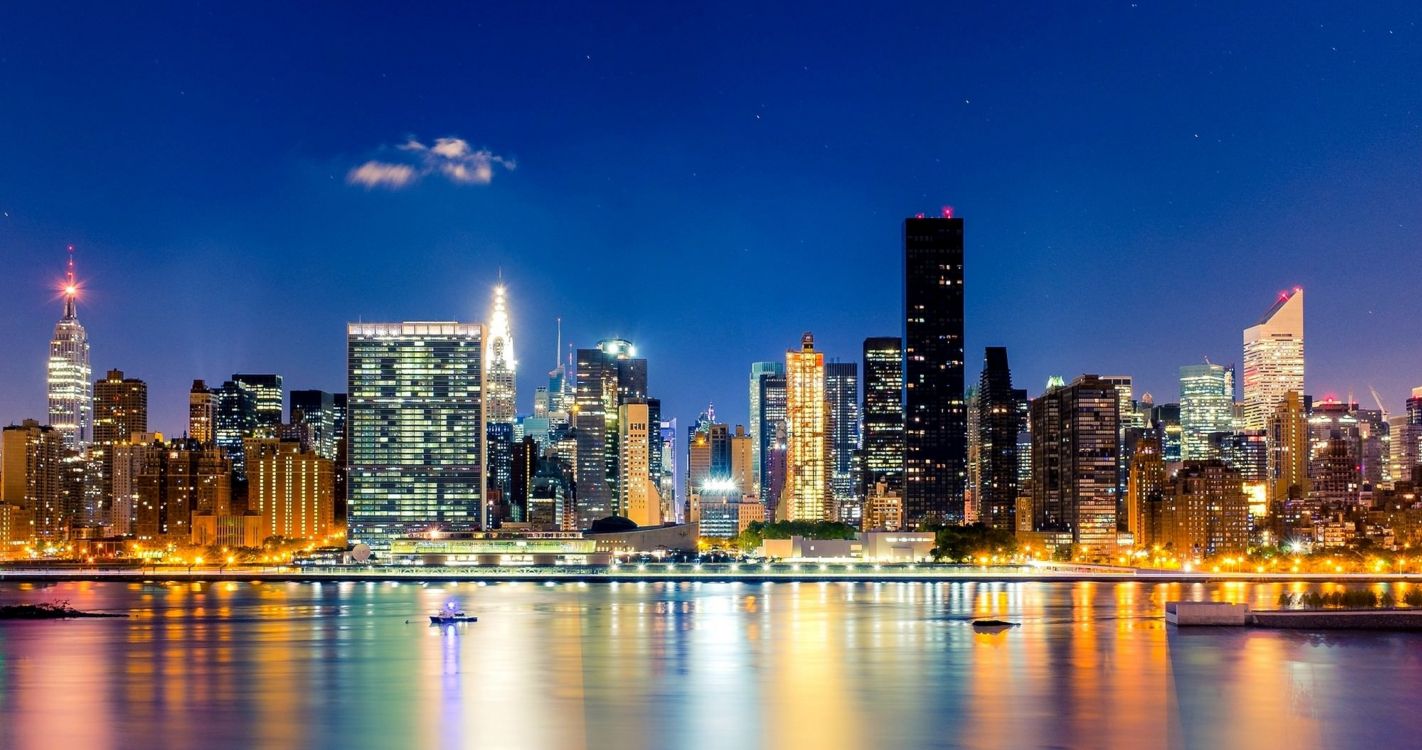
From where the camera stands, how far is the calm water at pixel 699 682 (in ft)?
161

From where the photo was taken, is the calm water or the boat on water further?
the boat on water

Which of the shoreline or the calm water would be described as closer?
the calm water

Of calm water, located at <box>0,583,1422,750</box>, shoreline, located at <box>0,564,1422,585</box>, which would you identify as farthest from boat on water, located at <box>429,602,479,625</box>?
shoreline, located at <box>0,564,1422,585</box>

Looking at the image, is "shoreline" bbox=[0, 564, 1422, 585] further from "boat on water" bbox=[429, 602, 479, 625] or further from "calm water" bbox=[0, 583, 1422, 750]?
"boat on water" bbox=[429, 602, 479, 625]

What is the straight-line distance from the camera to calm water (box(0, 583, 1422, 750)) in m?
49.2

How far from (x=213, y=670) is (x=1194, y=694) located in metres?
40.2

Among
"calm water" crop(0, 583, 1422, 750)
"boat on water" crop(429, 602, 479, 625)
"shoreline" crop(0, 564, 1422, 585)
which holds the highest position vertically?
"calm water" crop(0, 583, 1422, 750)

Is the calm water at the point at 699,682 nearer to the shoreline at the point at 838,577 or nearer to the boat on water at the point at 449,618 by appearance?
the boat on water at the point at 449,618

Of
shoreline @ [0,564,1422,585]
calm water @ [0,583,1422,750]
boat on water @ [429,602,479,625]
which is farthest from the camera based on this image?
shoreline @ [0,564,1422,585]

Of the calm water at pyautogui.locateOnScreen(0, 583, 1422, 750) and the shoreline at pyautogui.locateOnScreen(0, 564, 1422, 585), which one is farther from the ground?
the calm water at pyautogui.locateOnScreen(0, 583, 1422, 750)

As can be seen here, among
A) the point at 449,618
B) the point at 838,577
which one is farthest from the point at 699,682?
the point at 838,577

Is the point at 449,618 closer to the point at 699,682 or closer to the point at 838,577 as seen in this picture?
the point at 699,682

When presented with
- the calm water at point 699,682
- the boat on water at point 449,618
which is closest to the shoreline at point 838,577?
the calm water at point 699,682

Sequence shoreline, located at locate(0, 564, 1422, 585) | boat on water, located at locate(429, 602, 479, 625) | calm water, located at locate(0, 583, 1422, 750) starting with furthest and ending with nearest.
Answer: shoreline, located at locate(0, 564, 1422, 585), boat on water, located at locate(429, 602, 479, 625), calm water, located at locate(0, 583, 1422, 750)
